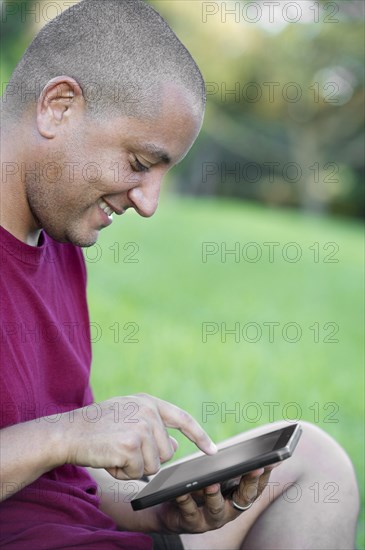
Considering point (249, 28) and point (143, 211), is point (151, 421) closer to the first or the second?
point (143, 211)

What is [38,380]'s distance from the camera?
6.00ft

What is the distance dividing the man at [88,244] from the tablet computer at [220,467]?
0.06 meters

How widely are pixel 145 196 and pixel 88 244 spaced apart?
0.63ft

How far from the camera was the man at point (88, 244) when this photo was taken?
175 centimetres

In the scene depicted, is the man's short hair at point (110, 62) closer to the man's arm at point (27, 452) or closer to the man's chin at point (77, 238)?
the man's chin at point (77, 238)

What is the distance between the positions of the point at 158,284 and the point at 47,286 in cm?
719

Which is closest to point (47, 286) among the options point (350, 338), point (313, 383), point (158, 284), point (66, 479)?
point (66, 479)

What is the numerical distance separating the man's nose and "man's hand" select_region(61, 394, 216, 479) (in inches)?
21.8

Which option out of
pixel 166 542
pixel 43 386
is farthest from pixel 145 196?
pixel 166 542

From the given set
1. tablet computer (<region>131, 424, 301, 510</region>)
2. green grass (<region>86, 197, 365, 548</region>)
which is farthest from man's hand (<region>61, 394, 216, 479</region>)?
green grass (<region>86, 197, 365, 548</region>)

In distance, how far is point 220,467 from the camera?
5.91 ft

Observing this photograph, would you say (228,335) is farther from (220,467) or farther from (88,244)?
(220,467)

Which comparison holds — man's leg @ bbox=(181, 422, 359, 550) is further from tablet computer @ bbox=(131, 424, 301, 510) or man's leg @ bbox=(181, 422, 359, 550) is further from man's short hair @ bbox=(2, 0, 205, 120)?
man's short hair @ bbox=(2, 0, 205, 120)

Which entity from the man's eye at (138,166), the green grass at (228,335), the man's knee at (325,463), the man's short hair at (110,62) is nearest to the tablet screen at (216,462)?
the man's knee at (325,463)
